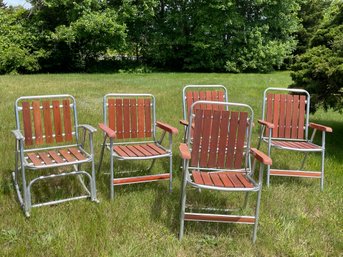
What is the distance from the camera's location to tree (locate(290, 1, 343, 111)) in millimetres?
5301

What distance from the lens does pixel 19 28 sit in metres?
21.0

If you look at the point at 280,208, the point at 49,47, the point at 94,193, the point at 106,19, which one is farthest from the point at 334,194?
the point at 49,47

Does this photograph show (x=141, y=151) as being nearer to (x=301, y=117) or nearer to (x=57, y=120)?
(x=57, y=120)

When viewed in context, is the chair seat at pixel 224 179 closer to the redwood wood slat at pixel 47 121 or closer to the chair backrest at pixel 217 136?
the chair backrest at pixel 217 136

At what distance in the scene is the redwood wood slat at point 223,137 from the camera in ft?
11.4

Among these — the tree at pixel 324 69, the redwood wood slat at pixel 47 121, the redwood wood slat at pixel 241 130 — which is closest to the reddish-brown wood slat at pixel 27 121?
the redwood wood slat at pixel 47 121

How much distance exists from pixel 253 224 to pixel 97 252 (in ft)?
4.70

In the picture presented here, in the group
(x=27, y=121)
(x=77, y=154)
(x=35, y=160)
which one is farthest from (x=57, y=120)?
(x=35, y=160)

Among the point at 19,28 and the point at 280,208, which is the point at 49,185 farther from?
the point at 19,28

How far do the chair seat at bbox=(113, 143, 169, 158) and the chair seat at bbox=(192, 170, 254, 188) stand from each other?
2.12 feet

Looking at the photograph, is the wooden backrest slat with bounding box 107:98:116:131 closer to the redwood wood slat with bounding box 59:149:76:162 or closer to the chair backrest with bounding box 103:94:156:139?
the chair backrest with bounding box 103:94:156:139

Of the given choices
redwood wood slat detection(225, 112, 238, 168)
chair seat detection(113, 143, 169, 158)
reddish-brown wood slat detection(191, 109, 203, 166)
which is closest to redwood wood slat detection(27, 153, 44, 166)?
chair seat detection(113, 143, 169, 158)

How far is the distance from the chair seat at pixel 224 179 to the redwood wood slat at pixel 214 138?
0.43 ft

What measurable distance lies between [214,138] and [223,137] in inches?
3.6
